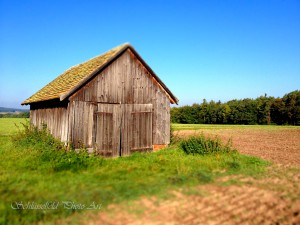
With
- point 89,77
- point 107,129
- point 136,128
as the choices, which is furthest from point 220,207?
point 89,77

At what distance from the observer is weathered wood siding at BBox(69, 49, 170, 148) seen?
11.3 metres

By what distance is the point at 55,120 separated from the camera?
12.6m

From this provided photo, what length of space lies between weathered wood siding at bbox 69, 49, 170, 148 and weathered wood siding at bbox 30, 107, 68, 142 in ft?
2.42

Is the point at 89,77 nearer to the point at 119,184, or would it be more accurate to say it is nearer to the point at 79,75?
the point at 79,75

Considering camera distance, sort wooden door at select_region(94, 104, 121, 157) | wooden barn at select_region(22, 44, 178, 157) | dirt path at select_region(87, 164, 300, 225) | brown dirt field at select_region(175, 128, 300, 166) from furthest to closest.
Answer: brown dirt field at select_region(175, 128, 300, 166)
wooden door at select_region(94, 104, 121, 157)
wooden barn at select_region(22, 44, 178, 157)
dirt path at select_region(87, 164, 300, 225)

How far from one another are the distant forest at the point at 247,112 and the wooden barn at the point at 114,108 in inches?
2188

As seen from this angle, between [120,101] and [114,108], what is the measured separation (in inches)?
19.7

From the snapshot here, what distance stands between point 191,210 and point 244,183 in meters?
2.96

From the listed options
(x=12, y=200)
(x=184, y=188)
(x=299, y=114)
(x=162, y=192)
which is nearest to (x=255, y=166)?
(x=184, y=188)

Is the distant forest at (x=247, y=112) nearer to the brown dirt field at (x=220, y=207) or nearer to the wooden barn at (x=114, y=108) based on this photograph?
the wooden barn at (x=114, y=108)

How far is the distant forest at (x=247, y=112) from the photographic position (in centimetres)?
5962

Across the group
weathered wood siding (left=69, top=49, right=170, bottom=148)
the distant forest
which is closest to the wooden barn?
weathered wood siding (left=69, top=49, right=170, bottom=148)

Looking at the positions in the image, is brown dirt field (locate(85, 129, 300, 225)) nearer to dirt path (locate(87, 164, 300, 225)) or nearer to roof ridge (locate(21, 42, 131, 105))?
dirt path (locate(87, 164, 300, 225))

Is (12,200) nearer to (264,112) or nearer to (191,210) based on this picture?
(191,210)
